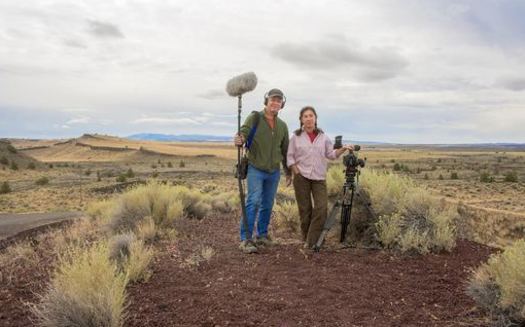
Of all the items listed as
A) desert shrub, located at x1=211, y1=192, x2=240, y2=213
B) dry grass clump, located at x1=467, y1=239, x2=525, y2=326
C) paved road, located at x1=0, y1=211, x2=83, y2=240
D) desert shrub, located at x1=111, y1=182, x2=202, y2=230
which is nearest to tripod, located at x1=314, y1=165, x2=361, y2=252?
dry grass clump, located at x1=467, y1=239, x2=525, y2=326

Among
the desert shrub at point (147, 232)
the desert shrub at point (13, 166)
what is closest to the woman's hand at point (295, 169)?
the desert shrub at point (147, 232)

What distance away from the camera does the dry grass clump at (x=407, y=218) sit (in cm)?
696

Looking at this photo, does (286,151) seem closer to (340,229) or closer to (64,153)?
(340,229)

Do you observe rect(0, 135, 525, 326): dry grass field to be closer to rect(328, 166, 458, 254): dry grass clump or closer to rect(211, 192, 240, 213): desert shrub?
rect(328, 166, 458, 254): dry grass clump

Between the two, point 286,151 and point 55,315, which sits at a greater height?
point 286,151

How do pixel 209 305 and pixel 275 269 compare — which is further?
pixel 275 269

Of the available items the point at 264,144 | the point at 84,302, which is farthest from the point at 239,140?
the point at 84,302

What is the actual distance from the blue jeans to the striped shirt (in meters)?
0.38

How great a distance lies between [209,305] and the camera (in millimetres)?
5008

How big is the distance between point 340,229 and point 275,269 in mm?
2118

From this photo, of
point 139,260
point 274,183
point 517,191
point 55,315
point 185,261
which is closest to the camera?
point 55,315

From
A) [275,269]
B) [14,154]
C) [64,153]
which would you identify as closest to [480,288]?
[275,269]

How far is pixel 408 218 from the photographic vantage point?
7469 mm

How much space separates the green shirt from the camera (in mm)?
7199
